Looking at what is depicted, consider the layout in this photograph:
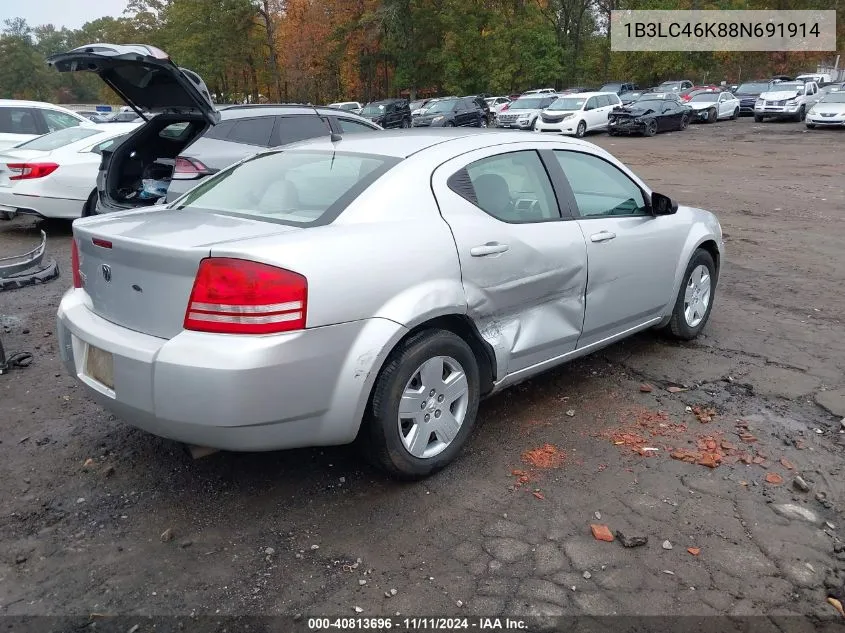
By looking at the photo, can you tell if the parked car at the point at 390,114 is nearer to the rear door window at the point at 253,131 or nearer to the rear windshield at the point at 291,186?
the rear door window at the point at 253,131

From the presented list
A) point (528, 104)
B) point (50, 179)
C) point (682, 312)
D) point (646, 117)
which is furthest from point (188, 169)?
point (528, 104)

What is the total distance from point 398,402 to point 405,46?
54.5m

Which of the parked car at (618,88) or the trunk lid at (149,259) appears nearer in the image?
the trunk lid at (149,259)

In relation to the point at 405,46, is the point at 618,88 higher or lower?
lower

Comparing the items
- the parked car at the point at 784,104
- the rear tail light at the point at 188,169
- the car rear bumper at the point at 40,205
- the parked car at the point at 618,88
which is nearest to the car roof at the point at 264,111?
the rear tail light at the point at 188,169

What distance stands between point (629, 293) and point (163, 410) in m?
2.83

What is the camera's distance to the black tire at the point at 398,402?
9.93 feet

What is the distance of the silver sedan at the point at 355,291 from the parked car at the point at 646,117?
2420 cm

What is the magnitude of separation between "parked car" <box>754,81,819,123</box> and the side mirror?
30.9m

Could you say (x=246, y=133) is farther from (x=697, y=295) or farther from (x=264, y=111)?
(x=697, y=295)

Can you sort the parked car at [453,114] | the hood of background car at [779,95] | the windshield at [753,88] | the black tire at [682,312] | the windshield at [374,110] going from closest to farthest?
the black tire at [682,312]
the parked car at [453,114]
the windshield at [374,110]
the hood of background car at [779,95]
the windshield at [753,88]

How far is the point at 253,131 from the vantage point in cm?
812

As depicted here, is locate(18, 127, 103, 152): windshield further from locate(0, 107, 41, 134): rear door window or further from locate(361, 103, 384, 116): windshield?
locate(361, 103, 384, 116): windshield

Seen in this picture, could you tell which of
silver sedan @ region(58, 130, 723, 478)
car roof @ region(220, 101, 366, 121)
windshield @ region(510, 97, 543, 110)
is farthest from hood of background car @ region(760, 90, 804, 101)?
silver sedan @ region(58, 130, 723, 478)
